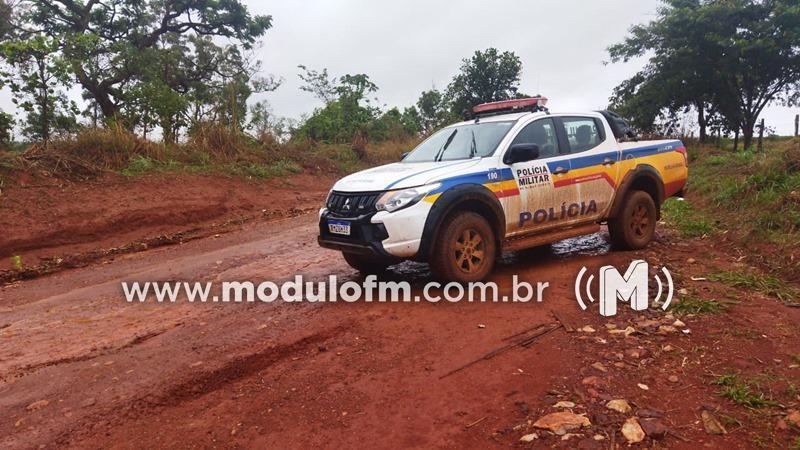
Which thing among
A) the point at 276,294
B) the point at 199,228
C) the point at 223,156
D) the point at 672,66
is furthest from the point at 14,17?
the point at 672,66

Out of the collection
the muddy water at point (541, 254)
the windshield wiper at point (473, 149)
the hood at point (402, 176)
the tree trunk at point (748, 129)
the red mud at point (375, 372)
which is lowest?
the red mud at point (375, 372)

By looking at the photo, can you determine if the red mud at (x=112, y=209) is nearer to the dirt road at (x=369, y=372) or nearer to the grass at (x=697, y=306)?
the dirt road at (x=369, y=372)

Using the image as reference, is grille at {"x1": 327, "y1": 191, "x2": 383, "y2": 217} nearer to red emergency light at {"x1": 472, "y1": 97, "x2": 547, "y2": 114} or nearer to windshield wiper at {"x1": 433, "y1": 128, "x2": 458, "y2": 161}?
windshield wiper at {"x1": 433, "y1": 128, "x2": 458, "y2": 161}

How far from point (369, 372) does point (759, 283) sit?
4.11 m

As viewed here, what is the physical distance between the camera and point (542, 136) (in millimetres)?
6012

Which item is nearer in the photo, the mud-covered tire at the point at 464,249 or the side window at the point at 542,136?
the mud-covered tire at the point at 464,249

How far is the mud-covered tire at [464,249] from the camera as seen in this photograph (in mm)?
5078

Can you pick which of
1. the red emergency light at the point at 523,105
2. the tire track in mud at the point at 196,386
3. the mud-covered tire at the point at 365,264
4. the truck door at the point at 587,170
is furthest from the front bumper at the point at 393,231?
the red emergency light at the point at 523,105

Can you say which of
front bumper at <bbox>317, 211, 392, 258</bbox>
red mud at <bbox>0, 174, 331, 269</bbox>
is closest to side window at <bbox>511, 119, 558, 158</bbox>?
front bumper at <bbox>317, 211, 392, 258</bbox>

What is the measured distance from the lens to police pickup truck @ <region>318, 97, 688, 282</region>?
4.98 meters

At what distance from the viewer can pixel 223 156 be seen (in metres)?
14.8

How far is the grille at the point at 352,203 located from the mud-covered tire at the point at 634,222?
3.30 m

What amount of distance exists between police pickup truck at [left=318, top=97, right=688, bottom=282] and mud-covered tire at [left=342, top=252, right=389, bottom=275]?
0.02 m

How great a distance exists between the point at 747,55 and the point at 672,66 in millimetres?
2877
